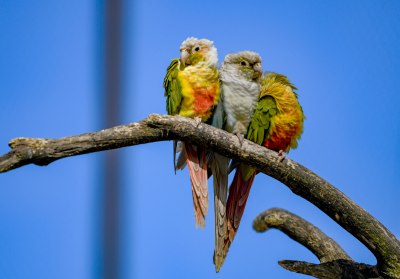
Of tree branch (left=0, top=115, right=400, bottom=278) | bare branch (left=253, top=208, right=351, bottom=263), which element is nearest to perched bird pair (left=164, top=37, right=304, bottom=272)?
tree branch (left=0, top=115, right=400, bottom=278)

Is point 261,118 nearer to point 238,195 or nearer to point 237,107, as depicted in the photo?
point 237,107

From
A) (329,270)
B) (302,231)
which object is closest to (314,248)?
(302,231)

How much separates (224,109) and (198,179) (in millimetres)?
463

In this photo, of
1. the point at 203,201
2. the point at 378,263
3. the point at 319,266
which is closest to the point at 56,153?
the point at 203,201

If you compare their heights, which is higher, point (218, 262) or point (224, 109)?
point (224, 109)

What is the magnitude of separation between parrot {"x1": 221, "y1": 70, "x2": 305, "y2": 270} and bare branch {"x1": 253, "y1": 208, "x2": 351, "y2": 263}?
1.47 ft

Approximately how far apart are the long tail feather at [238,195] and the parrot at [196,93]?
270 millimetres

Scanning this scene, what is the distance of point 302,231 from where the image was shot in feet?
11.4

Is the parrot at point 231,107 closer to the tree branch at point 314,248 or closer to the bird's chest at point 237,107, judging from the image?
the bird's chest at point 237,107

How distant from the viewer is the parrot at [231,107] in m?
3.10

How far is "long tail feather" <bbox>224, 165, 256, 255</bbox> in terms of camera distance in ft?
10.6

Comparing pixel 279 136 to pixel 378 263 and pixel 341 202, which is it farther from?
pixel 378 263

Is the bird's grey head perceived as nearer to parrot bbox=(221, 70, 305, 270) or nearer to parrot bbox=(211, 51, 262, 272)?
parrot bbox=(211, 51, 262, 272)

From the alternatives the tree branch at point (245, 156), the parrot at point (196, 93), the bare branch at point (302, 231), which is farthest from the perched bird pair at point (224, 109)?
the bare branch at point (302, 231)
